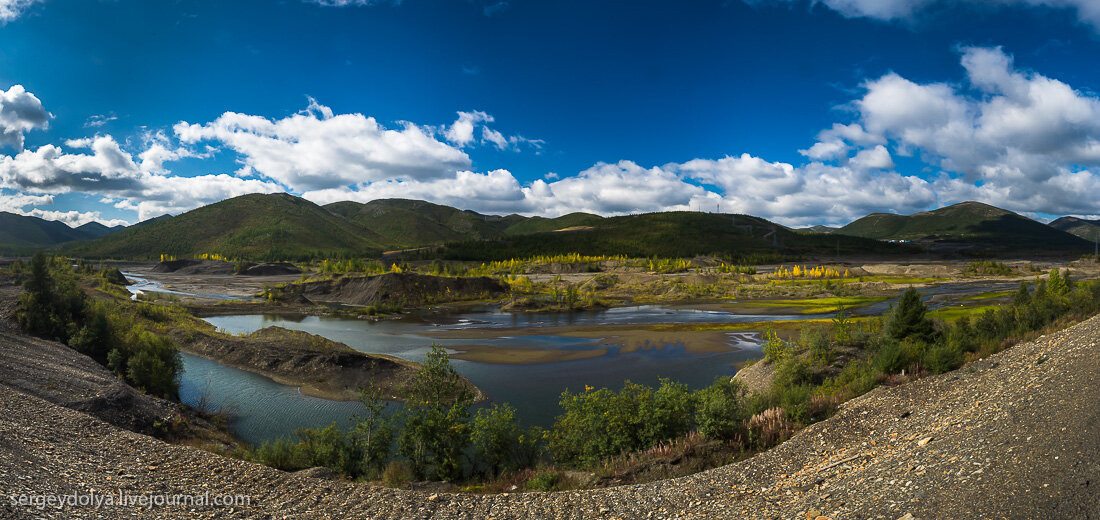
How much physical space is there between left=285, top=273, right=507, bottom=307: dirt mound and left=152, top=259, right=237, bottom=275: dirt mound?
239ft

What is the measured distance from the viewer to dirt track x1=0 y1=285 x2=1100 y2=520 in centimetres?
819

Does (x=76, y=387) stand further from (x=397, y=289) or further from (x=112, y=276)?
(x=112, y=276)

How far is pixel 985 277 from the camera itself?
348 ft

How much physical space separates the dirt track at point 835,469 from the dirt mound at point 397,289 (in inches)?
2598

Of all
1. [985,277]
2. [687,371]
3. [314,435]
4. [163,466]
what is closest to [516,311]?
[687,371]

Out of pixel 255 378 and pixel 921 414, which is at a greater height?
pixel 921 414

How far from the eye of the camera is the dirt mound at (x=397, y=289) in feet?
266

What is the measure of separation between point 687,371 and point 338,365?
24.8 m

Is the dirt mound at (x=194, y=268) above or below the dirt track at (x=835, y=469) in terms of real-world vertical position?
above

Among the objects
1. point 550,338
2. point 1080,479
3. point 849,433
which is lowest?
point 550,338

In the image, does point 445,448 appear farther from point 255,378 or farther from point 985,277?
point 985,277

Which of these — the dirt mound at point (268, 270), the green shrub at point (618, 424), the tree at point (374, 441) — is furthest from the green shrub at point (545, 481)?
the dirt mound at point (268, 270)

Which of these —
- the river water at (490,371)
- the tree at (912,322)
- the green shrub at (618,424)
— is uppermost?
the tree at (912,322)

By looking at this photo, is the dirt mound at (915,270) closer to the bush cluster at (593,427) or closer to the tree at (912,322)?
the tree at (912,322)
